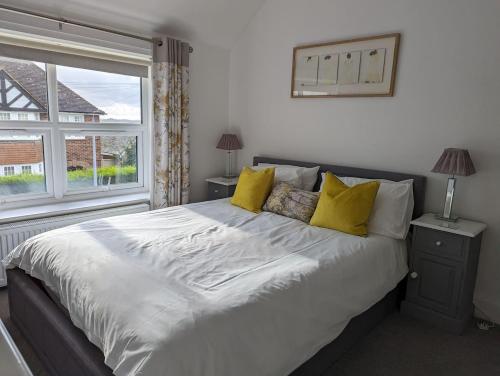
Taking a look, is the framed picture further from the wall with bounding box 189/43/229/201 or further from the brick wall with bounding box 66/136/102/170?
the brick wall with bounding box 66/136/102/170

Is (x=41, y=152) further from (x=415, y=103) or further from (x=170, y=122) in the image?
(x=415, y=103)

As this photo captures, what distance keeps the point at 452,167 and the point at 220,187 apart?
223 centimetres

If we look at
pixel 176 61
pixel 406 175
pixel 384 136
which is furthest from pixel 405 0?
pixel 176 61

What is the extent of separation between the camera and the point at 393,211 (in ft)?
8.38

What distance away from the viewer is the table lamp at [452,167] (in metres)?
2.37

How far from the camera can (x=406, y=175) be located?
9.16 ft

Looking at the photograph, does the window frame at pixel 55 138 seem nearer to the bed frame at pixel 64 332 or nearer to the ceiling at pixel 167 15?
the ceiling at pixel 167 15

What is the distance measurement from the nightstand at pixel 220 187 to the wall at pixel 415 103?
66 cm

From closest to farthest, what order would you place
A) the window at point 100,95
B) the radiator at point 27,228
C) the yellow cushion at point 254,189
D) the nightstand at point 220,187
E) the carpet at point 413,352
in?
the carpet at point 413,352 < the radiator at point 27,228 < the yellow cushion at point 254,189 < the window at point 100,95 < the nightstand at point 220,187

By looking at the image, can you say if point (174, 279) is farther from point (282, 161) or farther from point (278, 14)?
point (278, 14)

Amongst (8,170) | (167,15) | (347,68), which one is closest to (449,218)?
(347,68)

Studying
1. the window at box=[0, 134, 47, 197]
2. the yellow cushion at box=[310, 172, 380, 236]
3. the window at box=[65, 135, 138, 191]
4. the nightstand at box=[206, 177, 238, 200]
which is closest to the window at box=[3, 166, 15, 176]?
the window at box=[0, 134, 47, 197]

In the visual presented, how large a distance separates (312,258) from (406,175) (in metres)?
1.26

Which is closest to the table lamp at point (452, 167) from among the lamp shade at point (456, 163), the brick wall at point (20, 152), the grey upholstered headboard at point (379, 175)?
the lamp shade at point (456, 163)
